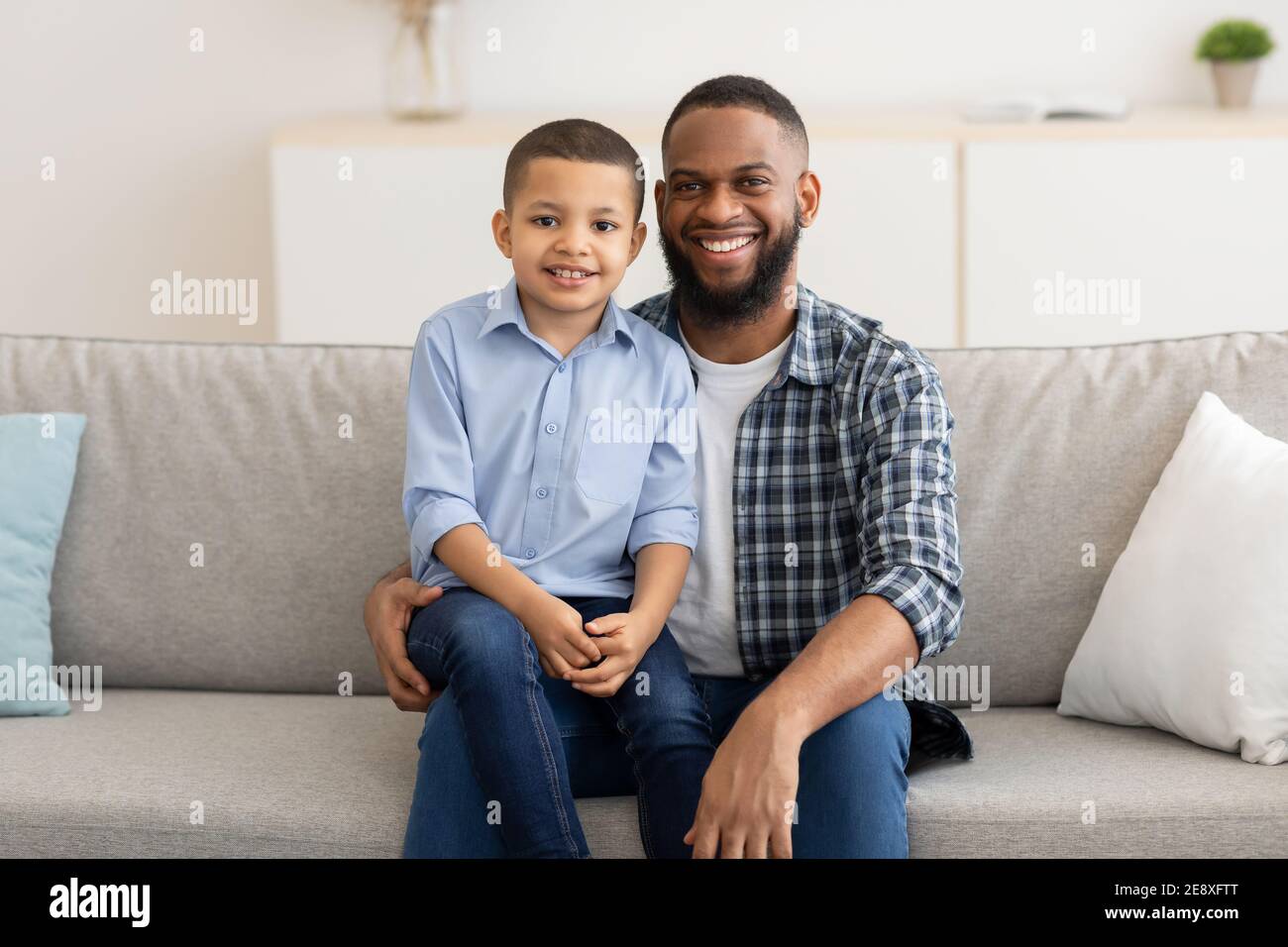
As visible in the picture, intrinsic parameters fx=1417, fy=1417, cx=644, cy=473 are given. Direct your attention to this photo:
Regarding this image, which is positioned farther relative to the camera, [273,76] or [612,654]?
[273,76]

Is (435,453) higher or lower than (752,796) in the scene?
higher

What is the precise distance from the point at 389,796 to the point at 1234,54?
2961 millimetres

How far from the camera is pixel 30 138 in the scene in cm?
388

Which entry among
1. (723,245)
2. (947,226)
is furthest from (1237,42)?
(723,245)

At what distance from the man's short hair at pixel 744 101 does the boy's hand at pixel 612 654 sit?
659 mm

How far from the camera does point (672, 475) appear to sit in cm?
172

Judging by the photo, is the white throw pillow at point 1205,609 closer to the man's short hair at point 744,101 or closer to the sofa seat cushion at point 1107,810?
the sofa seat cushion at point 1107,810

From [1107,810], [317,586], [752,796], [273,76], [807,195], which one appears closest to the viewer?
[752,796]

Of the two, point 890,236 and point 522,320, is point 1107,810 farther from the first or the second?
point 890,236

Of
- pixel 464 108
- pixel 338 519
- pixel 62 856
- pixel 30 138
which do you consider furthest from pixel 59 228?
pixel 62 856

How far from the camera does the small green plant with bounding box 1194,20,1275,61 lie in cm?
352

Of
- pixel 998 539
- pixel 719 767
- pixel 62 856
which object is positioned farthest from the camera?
pixel 998 539
